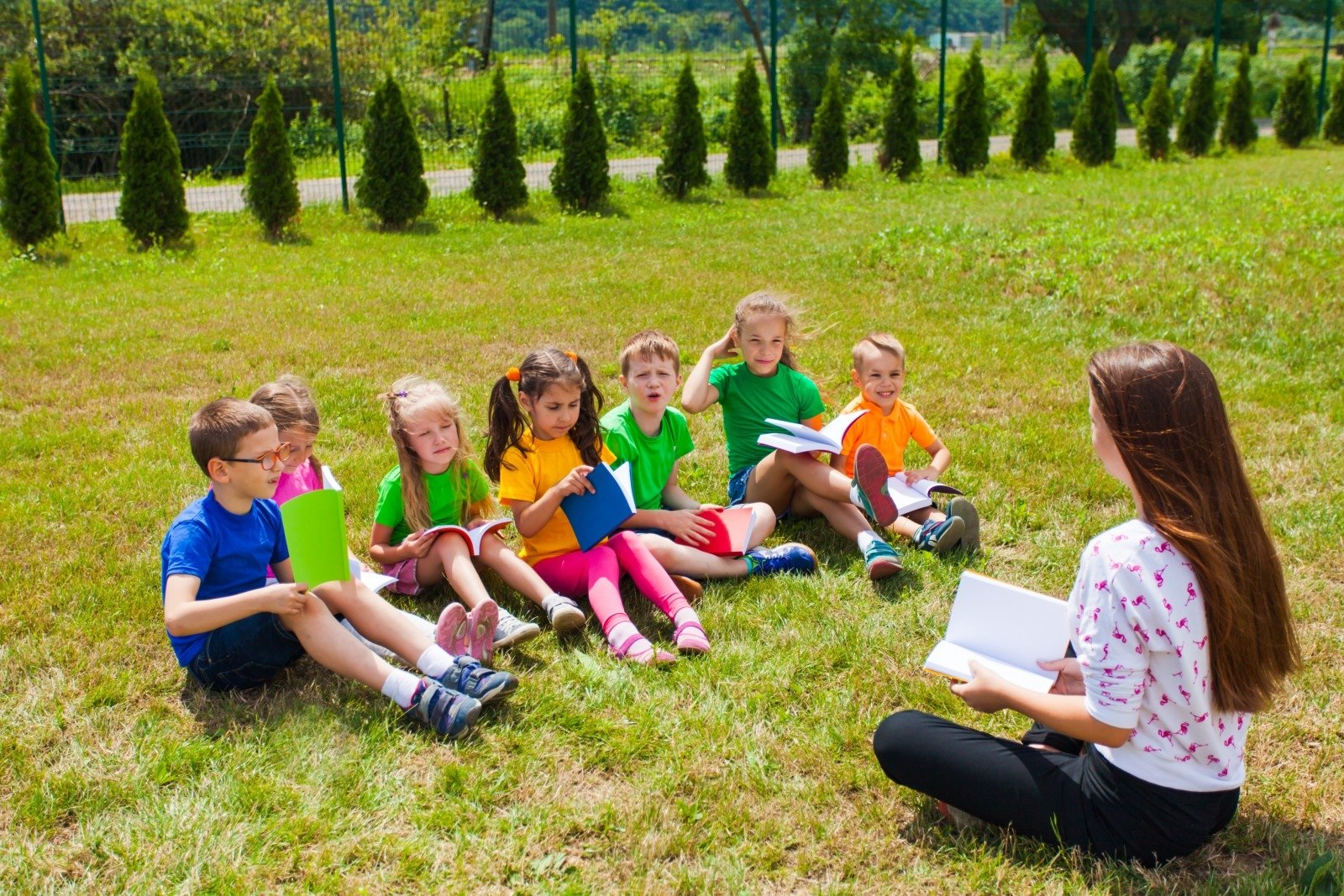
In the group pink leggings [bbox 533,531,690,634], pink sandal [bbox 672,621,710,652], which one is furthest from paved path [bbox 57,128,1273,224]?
pink sandal [bbox 672,621,710,652]

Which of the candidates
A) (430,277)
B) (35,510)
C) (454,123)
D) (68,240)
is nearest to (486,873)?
(35,510)

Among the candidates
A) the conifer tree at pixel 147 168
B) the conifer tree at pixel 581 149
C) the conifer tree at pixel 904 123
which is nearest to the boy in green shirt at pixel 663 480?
the conifer tree at pixel 147 168

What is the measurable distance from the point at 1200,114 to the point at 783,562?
68.1 feet

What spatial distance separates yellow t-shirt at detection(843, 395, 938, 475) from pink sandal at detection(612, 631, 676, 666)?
4.57 ft

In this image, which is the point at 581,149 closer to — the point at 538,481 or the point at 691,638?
the point at 538,481

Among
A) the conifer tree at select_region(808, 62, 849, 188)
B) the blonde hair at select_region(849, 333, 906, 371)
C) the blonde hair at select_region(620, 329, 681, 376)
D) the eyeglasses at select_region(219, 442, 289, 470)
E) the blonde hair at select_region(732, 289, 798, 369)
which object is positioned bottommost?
the eyeglasses at select_region(219, 442, 289, 470)

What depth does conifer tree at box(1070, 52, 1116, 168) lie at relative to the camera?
63.5 ft

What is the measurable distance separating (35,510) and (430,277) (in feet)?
18.1

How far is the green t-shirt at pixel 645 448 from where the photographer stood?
4367mm

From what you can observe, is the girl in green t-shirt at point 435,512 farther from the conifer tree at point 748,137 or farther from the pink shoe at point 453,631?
the conifer tree at point 748,137

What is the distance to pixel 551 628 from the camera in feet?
12.6

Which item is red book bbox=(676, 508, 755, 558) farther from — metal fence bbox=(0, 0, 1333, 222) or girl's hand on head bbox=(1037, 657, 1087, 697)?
metal fence bbox=(0, 0, 1333, 222)

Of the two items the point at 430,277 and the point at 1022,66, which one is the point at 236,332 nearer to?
the point at 430,277

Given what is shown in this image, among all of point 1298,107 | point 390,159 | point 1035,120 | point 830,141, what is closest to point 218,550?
point 390,159
